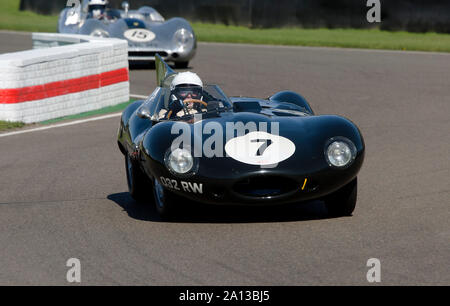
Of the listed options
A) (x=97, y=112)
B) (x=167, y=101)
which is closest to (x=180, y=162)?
(x=167, y=101)

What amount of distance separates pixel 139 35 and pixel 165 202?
11887 mm

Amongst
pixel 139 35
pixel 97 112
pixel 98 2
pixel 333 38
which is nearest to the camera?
pixel 97 112

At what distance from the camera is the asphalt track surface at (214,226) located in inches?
198

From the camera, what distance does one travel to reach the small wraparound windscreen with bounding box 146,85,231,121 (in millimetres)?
7273

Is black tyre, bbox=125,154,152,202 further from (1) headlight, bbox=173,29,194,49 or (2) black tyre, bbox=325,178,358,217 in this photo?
(1) headlight, bbox=173,29,194,49

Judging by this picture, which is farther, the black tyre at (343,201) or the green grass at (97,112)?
the green grass at (97,112)

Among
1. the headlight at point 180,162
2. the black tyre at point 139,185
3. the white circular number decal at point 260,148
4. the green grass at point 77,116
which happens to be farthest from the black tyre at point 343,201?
the green grass at point 77,116

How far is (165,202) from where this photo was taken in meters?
6.34

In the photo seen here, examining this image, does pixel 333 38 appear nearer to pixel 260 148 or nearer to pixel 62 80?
pixel 62 80

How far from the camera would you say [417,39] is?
21875 mm

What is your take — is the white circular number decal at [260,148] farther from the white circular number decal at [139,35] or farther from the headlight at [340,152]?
the white circular number decal at [139,35]

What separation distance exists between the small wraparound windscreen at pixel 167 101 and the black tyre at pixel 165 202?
858 millimetres

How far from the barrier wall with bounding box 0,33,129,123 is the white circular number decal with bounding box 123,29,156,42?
291 centimetres

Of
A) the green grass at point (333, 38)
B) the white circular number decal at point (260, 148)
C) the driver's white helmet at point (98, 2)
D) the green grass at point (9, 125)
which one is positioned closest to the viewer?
the white circular number decal at point (260, 148)
